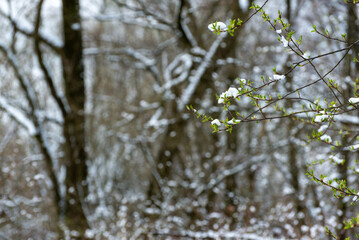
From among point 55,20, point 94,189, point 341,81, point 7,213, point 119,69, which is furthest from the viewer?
point 55,20

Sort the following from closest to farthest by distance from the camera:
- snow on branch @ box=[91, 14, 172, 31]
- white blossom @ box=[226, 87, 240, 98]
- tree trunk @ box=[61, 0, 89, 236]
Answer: white blossom @ box=[226, 87, 240, 98] < tree trunk @ box=[61, 0, 89, 236] < snow on branch @ box=[91, 14, 172, 31]

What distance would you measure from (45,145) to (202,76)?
3206 millimetres

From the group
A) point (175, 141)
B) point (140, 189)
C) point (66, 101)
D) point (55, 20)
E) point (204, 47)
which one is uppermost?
point (55, 20)

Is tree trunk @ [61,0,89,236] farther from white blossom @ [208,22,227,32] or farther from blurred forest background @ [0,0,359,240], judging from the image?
white blossom @ [208,22,227,32]

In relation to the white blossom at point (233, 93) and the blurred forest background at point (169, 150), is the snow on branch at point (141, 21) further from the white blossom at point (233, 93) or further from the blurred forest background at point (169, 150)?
the white blossom at point (233, 93)

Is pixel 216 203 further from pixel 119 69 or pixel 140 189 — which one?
pixel 119 69

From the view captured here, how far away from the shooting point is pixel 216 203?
711 cm

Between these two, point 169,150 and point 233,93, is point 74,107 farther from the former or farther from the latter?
point 233,93

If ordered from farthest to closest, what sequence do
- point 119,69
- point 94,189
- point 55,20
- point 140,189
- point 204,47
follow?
point 55,20 < point 119,69 < point 140,189 < point 94,189 < point 204,47

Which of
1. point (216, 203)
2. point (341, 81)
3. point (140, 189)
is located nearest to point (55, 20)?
point (140, 189)

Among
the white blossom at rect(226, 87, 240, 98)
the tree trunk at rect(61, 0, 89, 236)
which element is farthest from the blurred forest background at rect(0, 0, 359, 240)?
the white blossom at rect(226, 87, 240, 98)

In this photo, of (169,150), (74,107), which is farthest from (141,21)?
(169,150)

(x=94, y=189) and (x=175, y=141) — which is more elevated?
(x=175, y=141)

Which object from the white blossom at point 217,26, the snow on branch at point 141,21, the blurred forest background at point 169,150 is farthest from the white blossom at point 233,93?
the snow on branch at point 141,21
